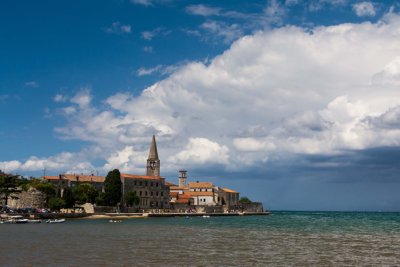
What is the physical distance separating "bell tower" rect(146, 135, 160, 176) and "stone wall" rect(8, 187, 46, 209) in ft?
176

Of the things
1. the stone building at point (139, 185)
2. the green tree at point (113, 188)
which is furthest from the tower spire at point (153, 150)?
the green tree at point (113, 188)

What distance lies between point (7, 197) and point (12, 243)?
78209 mm

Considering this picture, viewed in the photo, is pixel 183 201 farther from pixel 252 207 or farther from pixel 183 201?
pixel 252 207

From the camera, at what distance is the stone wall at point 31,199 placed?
116312mm

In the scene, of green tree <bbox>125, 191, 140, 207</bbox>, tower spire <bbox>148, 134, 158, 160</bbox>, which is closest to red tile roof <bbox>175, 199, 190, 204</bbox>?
tower spire <bbox>148, 134, 158, 160</bbox>

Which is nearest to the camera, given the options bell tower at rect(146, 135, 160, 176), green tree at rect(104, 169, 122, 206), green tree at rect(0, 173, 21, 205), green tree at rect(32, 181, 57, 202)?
green tree at rect(0, 173, 21, 205)

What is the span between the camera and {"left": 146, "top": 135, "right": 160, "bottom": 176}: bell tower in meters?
167

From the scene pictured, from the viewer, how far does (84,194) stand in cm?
12506

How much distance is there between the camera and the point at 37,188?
12025 centimetres

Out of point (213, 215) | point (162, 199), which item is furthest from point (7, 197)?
point (213, 215)

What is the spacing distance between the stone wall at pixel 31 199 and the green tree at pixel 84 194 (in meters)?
9.19

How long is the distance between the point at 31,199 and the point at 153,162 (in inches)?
2266

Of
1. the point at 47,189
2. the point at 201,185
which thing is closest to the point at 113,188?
the point at 47,189

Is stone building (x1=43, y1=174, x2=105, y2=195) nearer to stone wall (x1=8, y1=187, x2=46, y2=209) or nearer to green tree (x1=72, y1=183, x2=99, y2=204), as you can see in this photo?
green tree (x1=72, y1=183, x2=99, y2=204)
